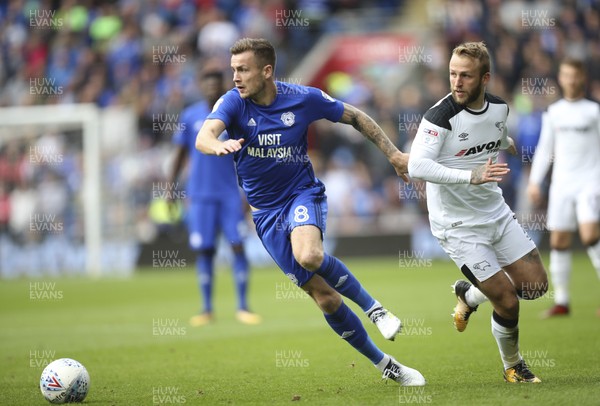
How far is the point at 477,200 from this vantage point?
7414 mm

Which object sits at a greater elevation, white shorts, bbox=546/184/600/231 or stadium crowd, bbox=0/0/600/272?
stadium crowd, bbox=0/0/600/272

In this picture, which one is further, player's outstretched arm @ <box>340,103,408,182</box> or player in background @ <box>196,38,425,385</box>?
player's outstretched arm @ <box>340,103,408,182</box>

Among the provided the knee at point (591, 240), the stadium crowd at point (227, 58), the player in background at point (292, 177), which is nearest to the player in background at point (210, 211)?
the knee at point (591, 240)

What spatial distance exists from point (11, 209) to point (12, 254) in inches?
43.8

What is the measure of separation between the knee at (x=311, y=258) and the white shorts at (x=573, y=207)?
549 centimetres

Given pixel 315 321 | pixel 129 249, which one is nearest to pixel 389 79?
pixel 129 249

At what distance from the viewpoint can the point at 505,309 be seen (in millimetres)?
7207

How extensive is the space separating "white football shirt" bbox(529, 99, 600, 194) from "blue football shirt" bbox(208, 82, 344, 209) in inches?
186

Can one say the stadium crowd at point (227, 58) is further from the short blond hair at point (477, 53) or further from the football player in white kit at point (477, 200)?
the short blond hair at point (477, 53)

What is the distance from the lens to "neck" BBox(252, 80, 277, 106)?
25.0ft

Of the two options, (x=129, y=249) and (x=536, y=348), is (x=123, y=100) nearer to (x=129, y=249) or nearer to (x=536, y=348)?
(x=129, y=249)

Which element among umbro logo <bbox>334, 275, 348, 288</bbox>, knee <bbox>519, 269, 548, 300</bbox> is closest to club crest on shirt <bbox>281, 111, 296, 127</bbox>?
umbro logo <bbox>334, 275, 348, 288</bbox>

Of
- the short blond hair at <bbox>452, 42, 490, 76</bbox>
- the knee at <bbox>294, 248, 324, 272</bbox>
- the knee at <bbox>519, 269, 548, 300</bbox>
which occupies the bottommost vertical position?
the knee at <bbox>519, 269, 548, 300</bbox>

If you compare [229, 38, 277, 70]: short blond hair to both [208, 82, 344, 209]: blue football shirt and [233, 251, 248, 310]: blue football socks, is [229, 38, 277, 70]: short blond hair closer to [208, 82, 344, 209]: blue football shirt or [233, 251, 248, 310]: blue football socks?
[208, 82, 344, 209]: blue football shirt
